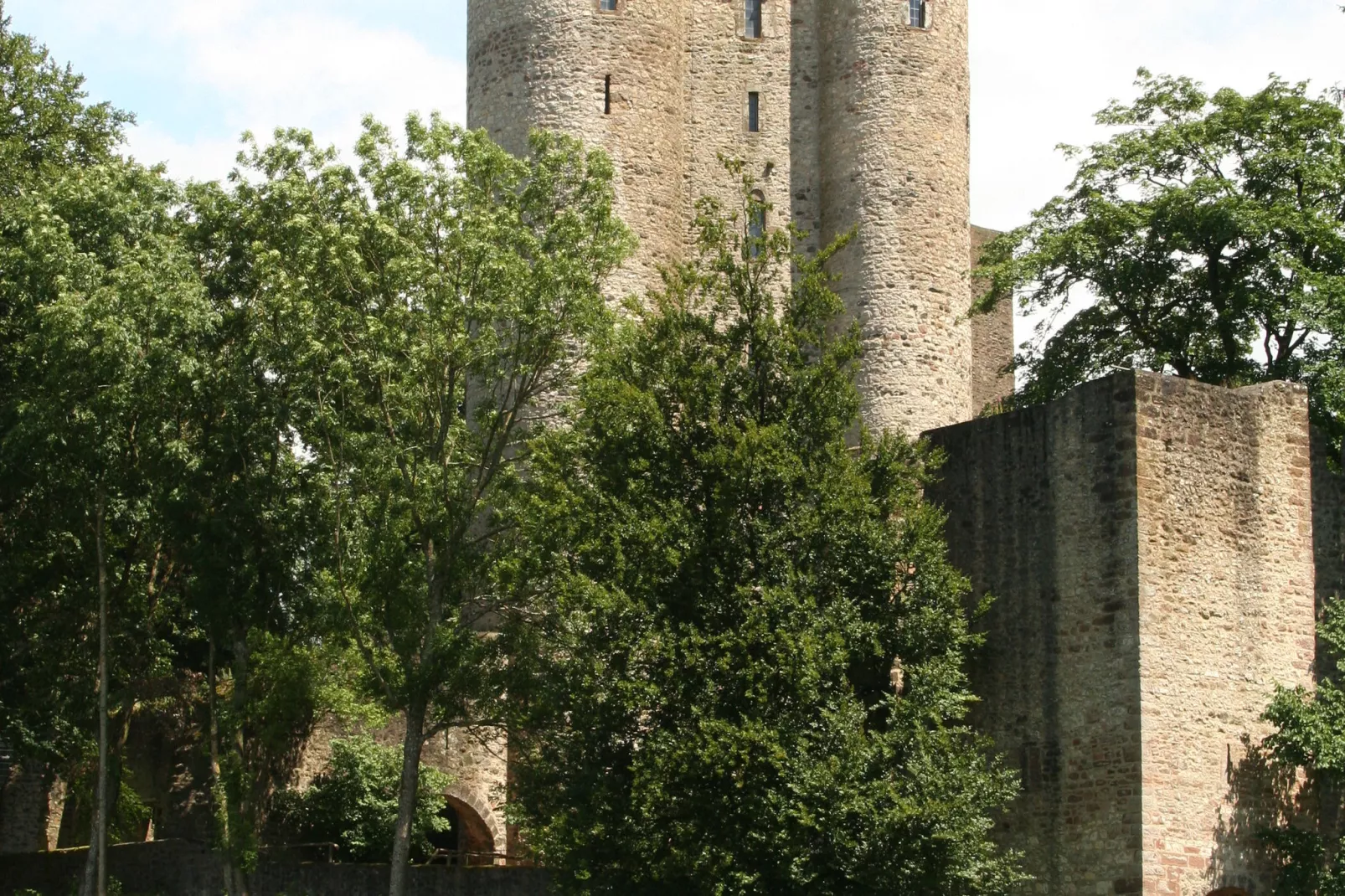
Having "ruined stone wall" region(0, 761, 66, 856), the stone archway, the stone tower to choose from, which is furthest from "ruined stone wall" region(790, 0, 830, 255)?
"ruined stone wall" region(0, 761, 66, 856)

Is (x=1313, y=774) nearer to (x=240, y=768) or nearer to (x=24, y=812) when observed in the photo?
(x=240, y=768)

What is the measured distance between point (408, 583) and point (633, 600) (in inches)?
190

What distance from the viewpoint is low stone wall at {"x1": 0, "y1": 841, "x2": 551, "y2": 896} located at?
109ft

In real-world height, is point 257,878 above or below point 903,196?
below

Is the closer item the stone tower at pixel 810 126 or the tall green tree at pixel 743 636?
the tall green tree at pixel 743 636

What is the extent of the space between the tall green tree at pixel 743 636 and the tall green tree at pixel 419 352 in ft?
4.40

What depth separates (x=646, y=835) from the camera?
86.6 ft

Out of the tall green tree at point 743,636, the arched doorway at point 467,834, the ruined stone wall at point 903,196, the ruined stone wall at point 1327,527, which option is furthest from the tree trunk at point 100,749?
the ruined stone wall at point 1327,527

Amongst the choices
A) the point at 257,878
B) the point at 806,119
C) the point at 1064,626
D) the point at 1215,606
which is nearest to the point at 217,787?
the point at 257,878

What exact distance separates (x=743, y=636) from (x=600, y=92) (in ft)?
53.4

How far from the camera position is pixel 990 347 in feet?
169

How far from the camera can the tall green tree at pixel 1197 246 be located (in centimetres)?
3669

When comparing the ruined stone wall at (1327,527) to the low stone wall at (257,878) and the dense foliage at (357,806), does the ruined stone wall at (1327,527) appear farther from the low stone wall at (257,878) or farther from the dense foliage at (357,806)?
the dense foliage at (357,806)

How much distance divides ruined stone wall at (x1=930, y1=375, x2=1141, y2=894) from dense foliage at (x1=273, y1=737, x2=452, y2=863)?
35.4 ft
